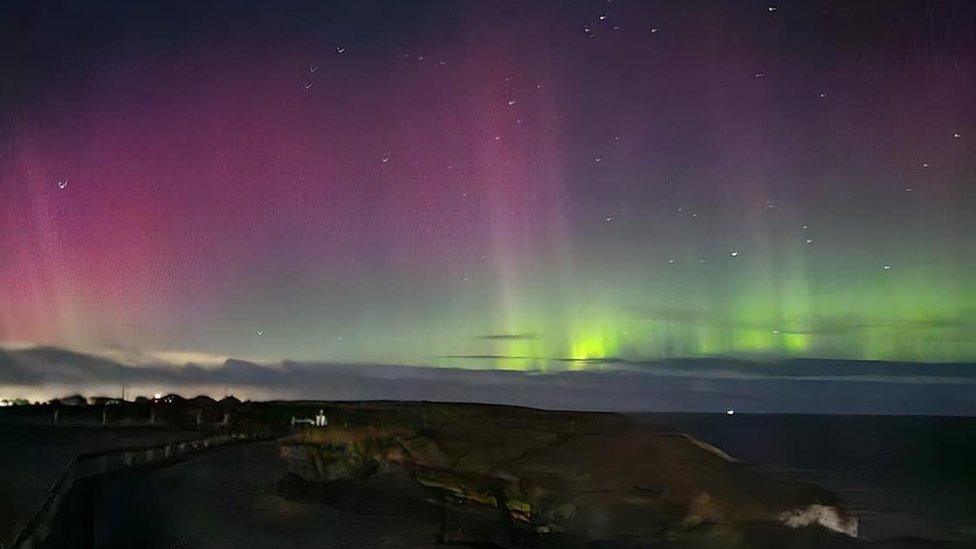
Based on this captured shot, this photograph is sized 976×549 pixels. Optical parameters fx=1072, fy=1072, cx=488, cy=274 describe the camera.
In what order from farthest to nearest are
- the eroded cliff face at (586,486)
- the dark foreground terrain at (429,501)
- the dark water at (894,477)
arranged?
the dark water at (894,477)
the eroded cliff face at (586,486)
the dark foreground terrain at (429,501)

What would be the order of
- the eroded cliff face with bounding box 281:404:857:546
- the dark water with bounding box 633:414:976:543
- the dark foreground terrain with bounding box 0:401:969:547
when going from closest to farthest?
the dark foreground terrain with bounding box 0:401:969:547 < the eroded cliff face with bounding box 281:404:857:546 < the dark water with bounding box 633:414:976:543

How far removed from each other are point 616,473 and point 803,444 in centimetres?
11626

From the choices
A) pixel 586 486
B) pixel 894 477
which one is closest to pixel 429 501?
pixel 586 486

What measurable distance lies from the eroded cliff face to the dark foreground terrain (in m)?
0.10

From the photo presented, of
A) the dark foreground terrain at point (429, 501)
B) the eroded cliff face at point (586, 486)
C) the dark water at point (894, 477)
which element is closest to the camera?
the dark foreground terrain at point (429, 501)

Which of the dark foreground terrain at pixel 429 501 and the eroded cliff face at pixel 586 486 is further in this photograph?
the eroded cliff face at pixel 586 486

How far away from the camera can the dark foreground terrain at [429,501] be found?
922 inches

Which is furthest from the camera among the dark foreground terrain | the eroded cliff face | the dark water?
the dark water

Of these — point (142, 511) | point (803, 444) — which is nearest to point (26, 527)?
point (142, 511)

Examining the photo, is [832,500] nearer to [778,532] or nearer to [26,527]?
[778,532]

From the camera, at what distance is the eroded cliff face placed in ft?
98.7

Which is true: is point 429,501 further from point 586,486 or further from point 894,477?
point 894,477

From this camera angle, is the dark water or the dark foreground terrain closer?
the dark foreground terrain

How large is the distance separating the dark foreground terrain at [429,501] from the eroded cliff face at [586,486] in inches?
3.9
